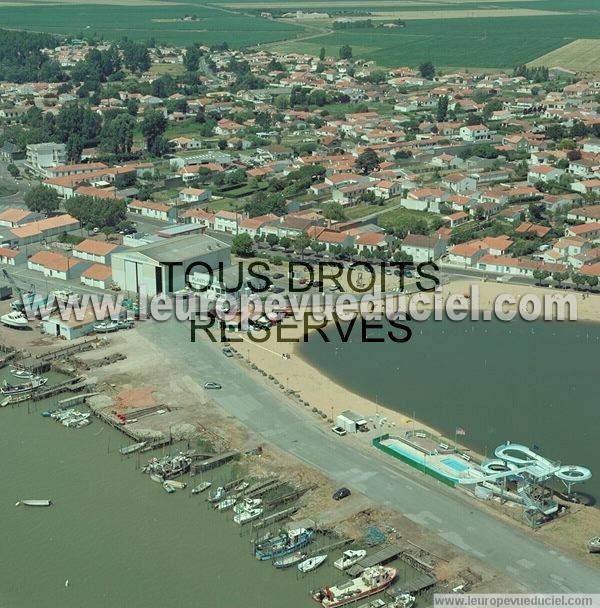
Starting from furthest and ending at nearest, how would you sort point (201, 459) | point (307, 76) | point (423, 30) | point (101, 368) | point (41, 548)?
point (423, 30) → point (307, 76) → point (101, 368) → point (201, 459) → point (41, 548)

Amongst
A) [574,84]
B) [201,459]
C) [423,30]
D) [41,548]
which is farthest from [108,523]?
[423,30]

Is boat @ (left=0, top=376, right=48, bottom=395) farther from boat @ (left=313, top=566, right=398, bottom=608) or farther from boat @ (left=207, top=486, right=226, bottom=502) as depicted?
boat @ (left=313, top=566, right=398, bottom=608)

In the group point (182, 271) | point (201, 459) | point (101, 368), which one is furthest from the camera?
point (182, 271)

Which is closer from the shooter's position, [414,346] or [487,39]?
[414,346]

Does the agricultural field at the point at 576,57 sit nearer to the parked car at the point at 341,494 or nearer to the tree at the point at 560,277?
the tree at the point at 560,277

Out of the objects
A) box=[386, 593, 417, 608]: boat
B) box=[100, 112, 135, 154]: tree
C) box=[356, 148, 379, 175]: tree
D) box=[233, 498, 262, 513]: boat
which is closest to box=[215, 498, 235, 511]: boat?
box=[233, 498, 262, 513]: boat

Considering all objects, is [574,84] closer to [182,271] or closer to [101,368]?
[182,271]
